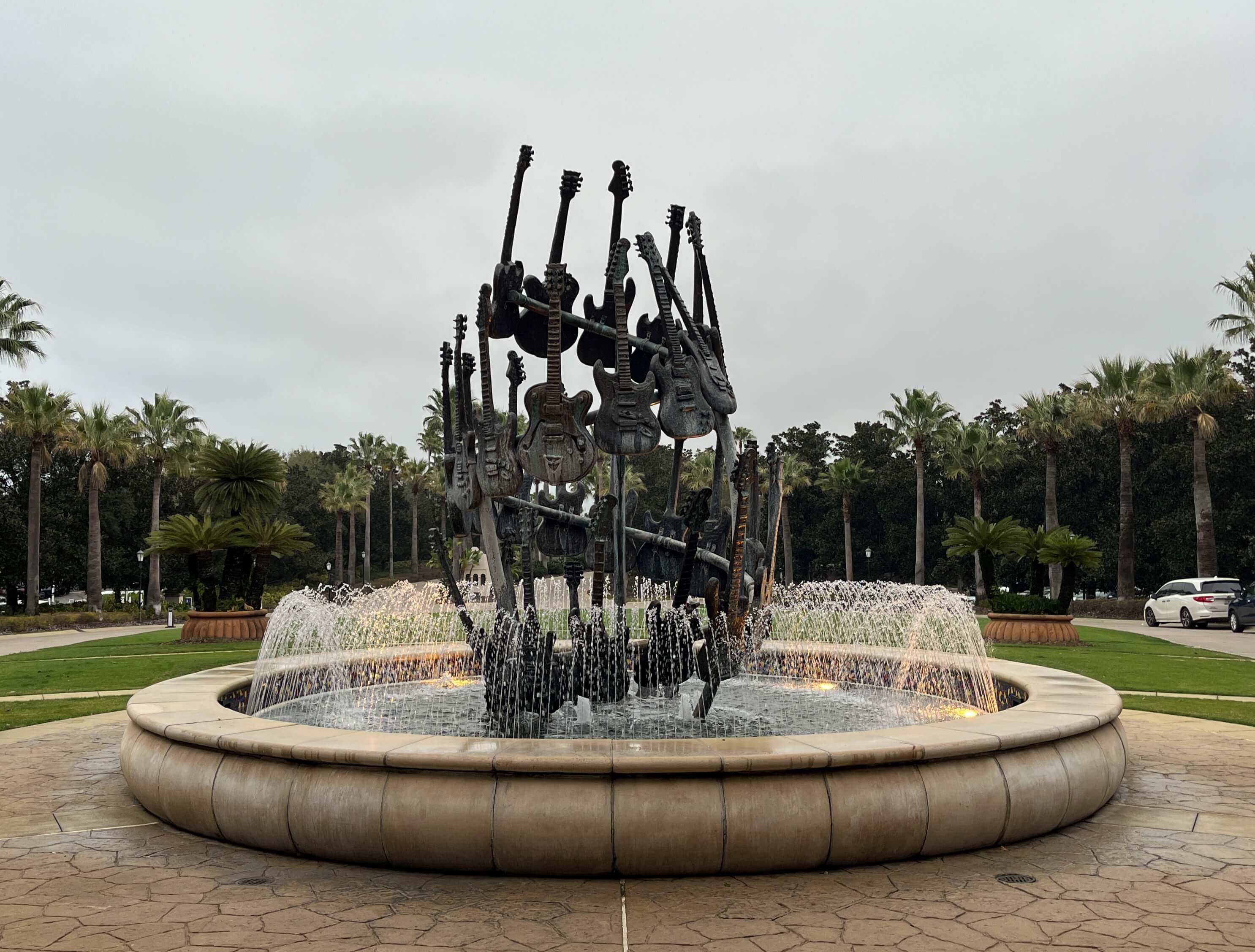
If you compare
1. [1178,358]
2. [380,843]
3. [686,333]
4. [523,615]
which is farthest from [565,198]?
[1178,358]

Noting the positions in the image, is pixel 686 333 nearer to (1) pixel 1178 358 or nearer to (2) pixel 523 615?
(2) pixel 523 615

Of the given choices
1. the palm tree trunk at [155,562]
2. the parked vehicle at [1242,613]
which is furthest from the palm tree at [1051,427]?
the palm tree trunk at [155,562]

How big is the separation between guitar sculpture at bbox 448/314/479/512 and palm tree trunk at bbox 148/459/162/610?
32547 mm

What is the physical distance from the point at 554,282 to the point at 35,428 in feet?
117

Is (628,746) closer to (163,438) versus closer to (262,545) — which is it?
(262,545)

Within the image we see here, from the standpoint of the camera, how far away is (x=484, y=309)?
8695mm

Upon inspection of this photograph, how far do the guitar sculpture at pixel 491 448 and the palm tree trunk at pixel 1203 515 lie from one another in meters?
33.6

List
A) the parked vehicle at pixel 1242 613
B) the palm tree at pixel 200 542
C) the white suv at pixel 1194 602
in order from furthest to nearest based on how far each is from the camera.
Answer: the white suv at pixel 1194 602 → the parked vehicle at pixel 1242 613 → the palm tree at pixel 200 542

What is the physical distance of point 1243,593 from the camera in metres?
26.6

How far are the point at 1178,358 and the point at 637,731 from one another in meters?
Result: 35.4

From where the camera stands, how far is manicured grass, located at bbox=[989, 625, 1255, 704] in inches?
518

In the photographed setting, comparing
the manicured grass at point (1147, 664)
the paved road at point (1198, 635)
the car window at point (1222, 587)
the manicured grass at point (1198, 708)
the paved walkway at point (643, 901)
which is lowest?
the paved road at point (1198, 635)

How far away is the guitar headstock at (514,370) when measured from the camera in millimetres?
9086

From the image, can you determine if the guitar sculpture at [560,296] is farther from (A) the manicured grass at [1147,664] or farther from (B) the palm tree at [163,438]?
(B) the palm tree at [163,438]
